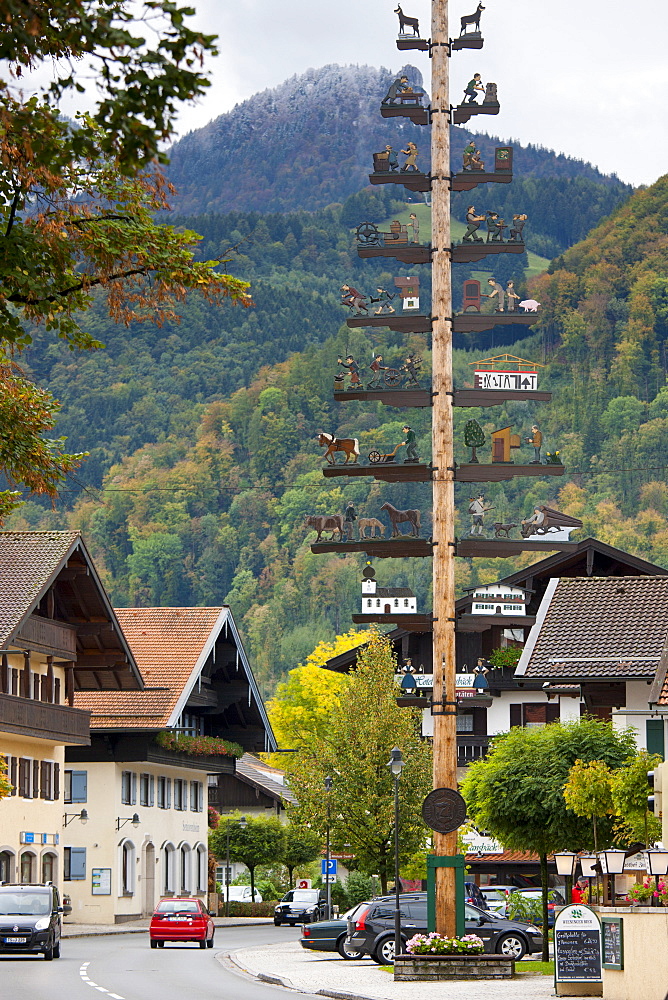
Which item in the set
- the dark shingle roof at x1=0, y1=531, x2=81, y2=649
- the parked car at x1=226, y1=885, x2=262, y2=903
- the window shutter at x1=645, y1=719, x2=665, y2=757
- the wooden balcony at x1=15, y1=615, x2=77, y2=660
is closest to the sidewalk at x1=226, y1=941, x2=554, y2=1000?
the window shutter at x1=645, y1=719, x2=665, y2=757

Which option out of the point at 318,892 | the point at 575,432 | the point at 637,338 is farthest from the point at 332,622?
the point at 318,892

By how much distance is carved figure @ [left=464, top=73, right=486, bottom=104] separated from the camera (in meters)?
32.8

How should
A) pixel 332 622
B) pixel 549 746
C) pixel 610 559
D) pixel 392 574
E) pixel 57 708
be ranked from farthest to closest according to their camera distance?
pixel 332 622 < pixel 392 574 < pixel 610 559 < pixel 57 708 < pixel 549 746

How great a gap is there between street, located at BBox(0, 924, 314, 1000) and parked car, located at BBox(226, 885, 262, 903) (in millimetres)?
36495

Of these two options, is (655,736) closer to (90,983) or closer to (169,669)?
(90,983)

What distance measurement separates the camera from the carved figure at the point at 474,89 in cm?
3276

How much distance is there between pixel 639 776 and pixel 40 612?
26877mm

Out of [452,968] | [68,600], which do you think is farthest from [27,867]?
[452,968]

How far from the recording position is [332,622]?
174250 millimetres

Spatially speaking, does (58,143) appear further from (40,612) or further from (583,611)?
(40,612)

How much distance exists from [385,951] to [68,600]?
2157 centimetres

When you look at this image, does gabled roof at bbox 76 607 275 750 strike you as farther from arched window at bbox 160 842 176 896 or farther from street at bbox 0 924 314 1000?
street at bbox 0 924 314 1000

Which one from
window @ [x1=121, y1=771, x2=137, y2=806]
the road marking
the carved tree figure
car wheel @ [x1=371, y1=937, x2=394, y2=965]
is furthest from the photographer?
window @ [x1=121, y1=771, x2=137, y2=806]

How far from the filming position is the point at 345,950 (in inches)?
1538
